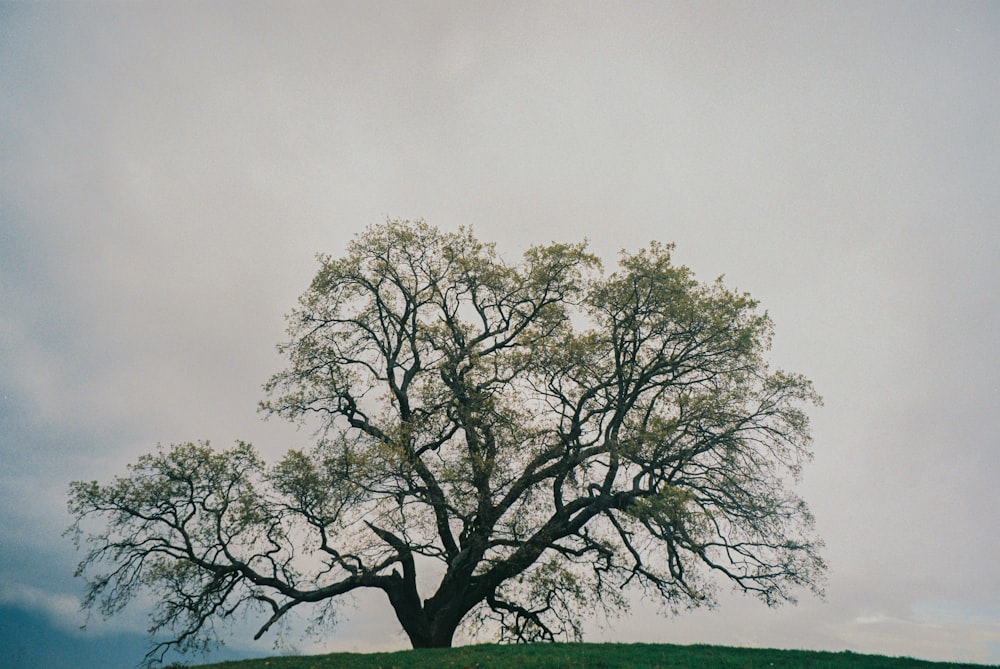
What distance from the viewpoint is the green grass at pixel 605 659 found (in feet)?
54.8

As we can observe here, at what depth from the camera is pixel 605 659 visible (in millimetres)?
17031

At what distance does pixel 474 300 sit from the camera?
28922mm

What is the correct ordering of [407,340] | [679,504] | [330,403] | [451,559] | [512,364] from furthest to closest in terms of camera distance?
[407,340] < [330,403] < [512,364] < [451,559] < [679,504]

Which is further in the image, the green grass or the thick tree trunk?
the thick tree trunk

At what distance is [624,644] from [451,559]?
23.1 ft

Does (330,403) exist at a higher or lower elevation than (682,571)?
higher

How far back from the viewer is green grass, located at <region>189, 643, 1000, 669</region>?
16.7 m

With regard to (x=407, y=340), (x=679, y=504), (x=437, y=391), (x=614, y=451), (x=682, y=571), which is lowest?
(x=682, y=571)

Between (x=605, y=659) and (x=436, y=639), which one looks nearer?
(x=605, y=659)

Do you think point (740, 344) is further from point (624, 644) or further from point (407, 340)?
point (407, 340)

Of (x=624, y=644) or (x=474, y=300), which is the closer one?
(x=624, y=644)

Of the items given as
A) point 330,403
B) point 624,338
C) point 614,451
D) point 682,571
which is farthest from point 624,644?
point 330,403

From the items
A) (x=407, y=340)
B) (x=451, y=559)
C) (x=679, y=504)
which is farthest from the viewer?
(x=407, y=340)

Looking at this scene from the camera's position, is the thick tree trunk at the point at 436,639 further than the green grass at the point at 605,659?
Answer: Yes
